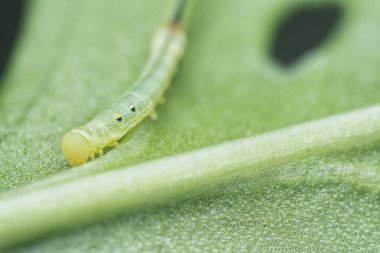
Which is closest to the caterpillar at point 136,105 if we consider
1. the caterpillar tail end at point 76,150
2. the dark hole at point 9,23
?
the caterpillar tail end at point 76,150

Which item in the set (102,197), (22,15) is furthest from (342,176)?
(22,15)

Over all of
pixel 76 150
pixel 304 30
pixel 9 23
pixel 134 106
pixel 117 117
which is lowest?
pixel 76 150

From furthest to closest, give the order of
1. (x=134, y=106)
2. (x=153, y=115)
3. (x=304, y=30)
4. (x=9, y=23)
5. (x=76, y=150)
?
(x=304, y=30) → (x=9, y=23) → (x=153, y=115) → (x=134, y=106) → (x=76, y=150)

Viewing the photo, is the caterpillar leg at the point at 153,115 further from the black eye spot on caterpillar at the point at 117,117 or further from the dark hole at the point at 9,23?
the dark hole at the point at 9,23

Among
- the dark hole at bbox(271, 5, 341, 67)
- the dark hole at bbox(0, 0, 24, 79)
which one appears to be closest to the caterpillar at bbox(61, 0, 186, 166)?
the dark hole at bbox(271, 5, 341, 67)

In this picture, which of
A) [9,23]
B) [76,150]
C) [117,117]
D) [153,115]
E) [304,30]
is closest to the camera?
[76,150]

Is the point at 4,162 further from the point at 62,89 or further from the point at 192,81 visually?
the point at 192,81

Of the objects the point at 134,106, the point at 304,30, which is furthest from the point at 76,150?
the point at 304,30

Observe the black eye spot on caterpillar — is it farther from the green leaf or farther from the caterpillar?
the green leaf

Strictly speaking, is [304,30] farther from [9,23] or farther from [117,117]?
[9,23]
